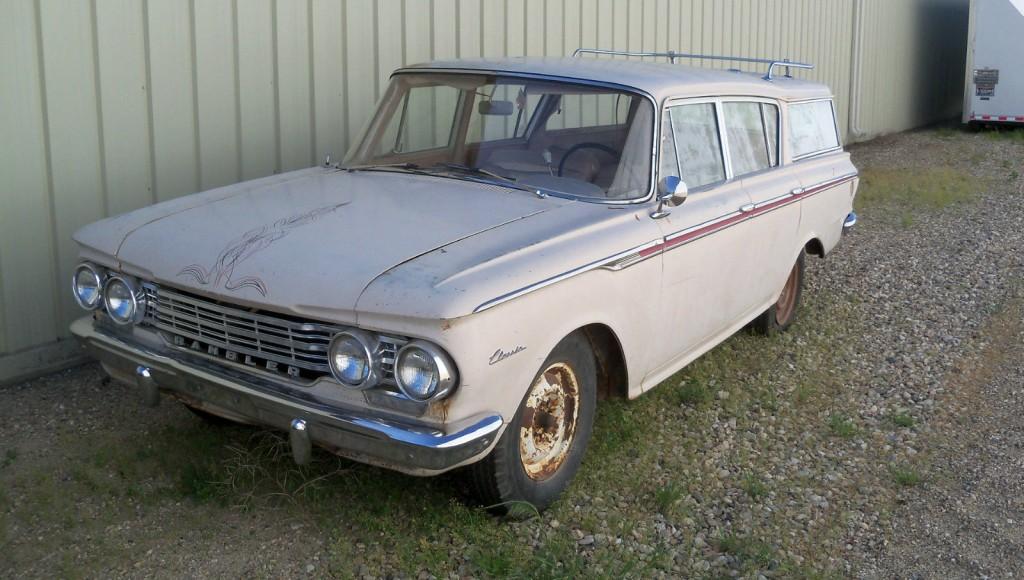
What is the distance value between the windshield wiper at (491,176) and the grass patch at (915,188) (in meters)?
7.37

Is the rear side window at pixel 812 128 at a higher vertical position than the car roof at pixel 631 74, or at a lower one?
lower

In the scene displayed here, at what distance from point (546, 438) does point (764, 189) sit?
2133 millimetres

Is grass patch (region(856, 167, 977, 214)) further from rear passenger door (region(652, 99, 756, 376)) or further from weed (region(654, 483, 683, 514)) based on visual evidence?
weed (region(654, 483, 683, 514))

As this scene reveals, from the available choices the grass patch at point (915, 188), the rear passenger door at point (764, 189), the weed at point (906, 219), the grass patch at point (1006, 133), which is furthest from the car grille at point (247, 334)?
the grass patch at point (1006, 133)

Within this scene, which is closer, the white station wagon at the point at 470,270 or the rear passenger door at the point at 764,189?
the white station wagon at the point at 470,270

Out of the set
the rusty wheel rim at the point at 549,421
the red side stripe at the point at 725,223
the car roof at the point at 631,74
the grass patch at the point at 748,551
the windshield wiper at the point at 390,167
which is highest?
the car roof at the point at 631,74

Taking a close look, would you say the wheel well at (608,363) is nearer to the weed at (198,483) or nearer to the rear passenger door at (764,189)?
the rear passenger door at (764,189)

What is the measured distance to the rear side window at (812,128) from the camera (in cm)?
601

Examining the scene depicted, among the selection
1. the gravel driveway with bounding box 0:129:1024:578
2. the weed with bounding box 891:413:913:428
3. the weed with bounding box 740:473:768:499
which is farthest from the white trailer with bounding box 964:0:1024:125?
the weed with bounding box 740:473:768:499

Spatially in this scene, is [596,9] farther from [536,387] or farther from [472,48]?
[536,387]

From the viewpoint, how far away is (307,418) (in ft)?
11.0

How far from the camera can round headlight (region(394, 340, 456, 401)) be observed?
3.21 metres

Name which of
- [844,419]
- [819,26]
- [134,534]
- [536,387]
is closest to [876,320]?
[844,419]

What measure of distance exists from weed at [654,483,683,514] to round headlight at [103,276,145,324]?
6.95ft
